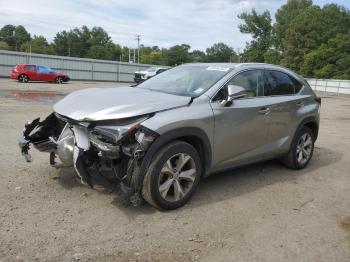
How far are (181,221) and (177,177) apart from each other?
502 mm

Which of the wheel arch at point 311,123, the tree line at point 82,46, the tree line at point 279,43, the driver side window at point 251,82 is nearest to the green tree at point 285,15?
the tree line at point 279,43

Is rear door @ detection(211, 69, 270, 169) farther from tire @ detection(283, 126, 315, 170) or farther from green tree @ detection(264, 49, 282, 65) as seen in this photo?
green tree @ detection(264, 49, 282, 65)

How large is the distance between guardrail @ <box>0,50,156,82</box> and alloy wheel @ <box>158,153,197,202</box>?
1248 inches

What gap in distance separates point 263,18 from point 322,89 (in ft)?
117

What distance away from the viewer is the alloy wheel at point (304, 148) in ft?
21.6

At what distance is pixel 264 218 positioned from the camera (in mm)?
4562

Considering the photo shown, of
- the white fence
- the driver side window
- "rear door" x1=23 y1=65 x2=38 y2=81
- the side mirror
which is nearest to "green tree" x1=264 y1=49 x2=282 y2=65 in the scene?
the white fence

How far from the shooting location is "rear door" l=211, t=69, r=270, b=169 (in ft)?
16.3

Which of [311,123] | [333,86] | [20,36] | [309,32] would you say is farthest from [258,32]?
[311,123]

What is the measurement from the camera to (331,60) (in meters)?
62.1

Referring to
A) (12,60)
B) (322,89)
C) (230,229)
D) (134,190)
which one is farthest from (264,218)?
(322,89)

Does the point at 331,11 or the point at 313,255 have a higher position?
the point at 331,11

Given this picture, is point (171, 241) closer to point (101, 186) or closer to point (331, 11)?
point (101, 186)

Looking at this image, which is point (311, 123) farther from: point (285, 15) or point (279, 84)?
point (285, 15)
